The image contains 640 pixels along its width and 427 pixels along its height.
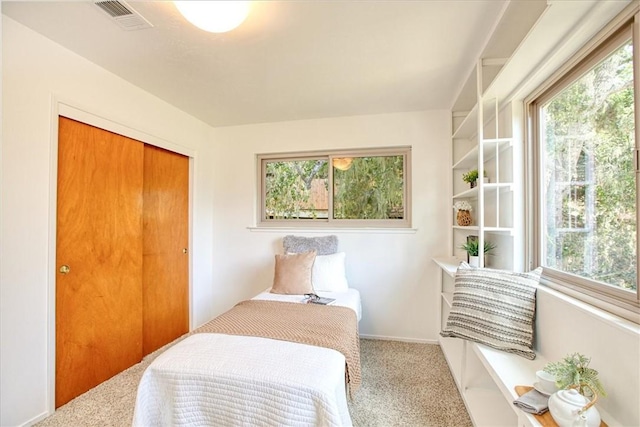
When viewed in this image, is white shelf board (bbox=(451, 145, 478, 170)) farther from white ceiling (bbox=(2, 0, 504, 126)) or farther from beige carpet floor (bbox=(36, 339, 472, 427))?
beige carpet floor (bbox=(36, 339, 472, 427))

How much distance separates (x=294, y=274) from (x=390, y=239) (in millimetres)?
1077

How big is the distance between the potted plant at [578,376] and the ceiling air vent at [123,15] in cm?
254

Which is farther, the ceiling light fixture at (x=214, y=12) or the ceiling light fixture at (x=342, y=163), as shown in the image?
the ceiling light fixture at (x=342, y=163)

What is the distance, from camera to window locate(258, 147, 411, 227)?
3.07 meters

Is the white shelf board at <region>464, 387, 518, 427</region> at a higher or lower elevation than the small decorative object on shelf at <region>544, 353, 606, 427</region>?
lower

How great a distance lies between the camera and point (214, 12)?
133cm

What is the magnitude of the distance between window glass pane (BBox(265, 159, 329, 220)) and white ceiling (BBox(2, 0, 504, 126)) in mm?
788

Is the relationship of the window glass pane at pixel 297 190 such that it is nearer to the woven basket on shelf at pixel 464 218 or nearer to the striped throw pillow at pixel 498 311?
the woven basket on shelf at pixel 464 218

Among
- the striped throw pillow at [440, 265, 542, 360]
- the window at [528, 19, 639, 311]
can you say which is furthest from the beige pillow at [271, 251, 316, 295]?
the window at [528, 19, 639, 311]

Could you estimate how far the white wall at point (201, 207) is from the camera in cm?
163

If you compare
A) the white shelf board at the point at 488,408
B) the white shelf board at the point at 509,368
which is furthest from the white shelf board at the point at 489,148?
the white shelf board at the point at 488,408

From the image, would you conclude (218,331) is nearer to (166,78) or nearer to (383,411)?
(383,411)

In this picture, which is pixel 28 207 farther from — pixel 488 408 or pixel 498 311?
pixel 488 408

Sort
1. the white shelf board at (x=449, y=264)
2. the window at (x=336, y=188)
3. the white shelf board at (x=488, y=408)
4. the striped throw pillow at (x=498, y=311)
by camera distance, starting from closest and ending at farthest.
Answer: the striped throw pillow at (x=498, y=311) → the white shelf board at (x=488, y=408) → the white shelf board at (x=449, y=264) → the window at (x=336, y=188)
